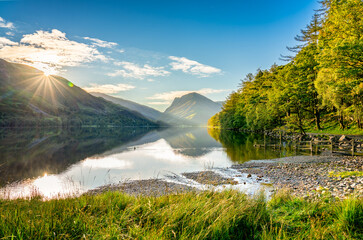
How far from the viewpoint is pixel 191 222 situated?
489 centimetres

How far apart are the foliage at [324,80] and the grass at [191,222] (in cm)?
2495

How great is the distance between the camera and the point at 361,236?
4629 millimetres

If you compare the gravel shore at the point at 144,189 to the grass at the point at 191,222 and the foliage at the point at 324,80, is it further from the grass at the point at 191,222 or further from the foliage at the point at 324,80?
the foliage at the point at 324,80

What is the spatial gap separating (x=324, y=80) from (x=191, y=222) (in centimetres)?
3463

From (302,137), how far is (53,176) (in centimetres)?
4404

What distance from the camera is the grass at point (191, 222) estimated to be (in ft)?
14.3

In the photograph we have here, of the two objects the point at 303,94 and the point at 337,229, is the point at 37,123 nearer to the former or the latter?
the point at 303,94

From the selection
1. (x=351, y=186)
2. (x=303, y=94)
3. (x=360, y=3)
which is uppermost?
(x=360, y=3)

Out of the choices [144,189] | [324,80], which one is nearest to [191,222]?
[144,189]

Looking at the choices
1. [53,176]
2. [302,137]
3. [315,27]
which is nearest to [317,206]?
[53,176]

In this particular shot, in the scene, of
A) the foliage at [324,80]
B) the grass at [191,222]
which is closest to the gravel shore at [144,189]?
the grass at [191,222]

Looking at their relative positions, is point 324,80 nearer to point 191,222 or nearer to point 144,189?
point 144,189

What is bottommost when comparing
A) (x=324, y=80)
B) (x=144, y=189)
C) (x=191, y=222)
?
(x=144, y=189)

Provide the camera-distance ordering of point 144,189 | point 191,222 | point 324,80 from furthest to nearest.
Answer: point 324,80
point 144,189
point 191,222
